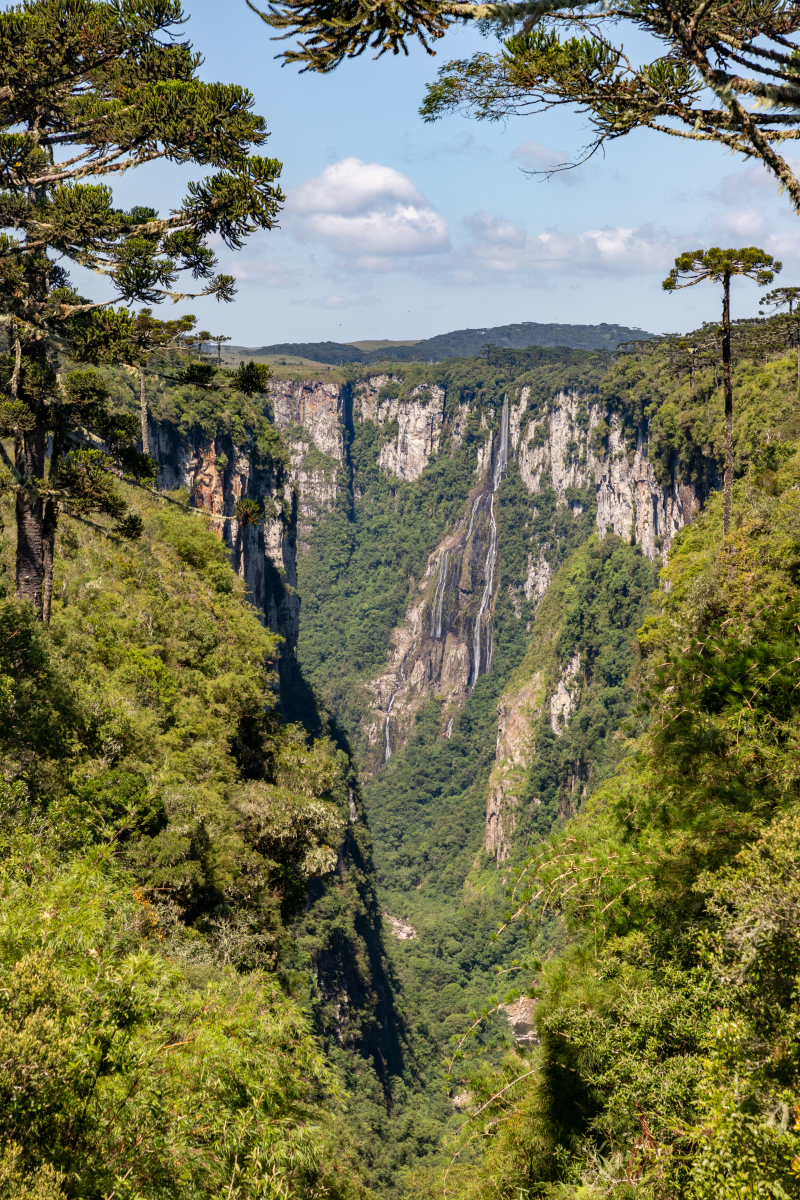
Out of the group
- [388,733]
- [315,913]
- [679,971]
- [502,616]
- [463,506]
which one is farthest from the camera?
[463,506]

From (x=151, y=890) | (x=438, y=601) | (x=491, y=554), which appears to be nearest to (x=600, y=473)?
(x=491, y=554)

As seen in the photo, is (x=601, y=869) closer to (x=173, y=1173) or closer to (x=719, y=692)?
(x=719, y=692)

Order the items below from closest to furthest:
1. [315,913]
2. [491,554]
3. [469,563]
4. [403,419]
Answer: [315,913] < [491,554] < [469,563] < [403,419]

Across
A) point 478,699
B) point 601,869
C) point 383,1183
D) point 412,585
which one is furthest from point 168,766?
point 412,585

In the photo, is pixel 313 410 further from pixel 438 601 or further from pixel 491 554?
pixel 491 554

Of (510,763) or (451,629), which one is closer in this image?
(510,763)

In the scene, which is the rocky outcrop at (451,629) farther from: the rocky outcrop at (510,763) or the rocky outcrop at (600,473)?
the rocky outcrop at (510,763)

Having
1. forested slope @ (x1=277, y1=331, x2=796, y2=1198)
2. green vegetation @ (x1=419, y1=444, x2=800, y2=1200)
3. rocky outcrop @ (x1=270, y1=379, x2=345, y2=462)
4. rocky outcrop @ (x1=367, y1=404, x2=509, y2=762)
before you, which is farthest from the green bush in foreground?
rocky outcrop @ (x1=270, y1=379, x2=345, y2=462)

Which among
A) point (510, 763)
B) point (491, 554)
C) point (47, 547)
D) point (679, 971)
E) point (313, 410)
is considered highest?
point (313, 410)
